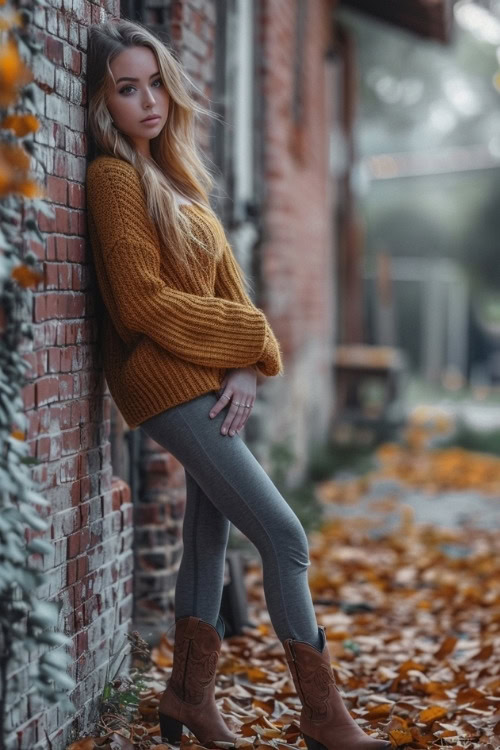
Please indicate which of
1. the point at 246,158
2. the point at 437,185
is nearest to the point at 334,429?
the point at 246,158

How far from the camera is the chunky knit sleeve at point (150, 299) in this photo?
2627mm

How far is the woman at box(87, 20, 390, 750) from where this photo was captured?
8.75 ft

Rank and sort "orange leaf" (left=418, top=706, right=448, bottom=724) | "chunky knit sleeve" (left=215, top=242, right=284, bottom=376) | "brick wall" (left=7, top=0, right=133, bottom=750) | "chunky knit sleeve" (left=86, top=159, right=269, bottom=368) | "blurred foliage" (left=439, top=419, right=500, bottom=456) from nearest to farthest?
"brick wall" (left=7, top=0, right=133, bottom=750) → "chunky knit sleeve" (left=86, top=159, right=269, bottom=368) → "chunky knit sleeve" (left=215, top=242, right=284, bottom=376) → "orange leaf" (left=418, top=706, right=448, bottom=724) → "blurred foliage" (left=439, top=419, right=500, bottom=456)

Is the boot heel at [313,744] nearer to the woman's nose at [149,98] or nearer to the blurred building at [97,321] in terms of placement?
the blurred building at [97,321]

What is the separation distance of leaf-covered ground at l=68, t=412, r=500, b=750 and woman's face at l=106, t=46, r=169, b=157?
61.9 inches

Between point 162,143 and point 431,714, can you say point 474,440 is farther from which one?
point 162,143

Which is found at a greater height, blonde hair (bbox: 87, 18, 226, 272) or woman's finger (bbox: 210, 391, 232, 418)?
blonde hair (bbox: 87, 18, 226, 272)

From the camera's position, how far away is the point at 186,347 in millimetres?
2666

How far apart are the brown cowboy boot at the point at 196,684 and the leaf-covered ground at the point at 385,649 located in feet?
0.24

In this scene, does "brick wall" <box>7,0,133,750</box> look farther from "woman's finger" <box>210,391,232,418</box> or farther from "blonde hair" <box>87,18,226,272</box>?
"woman's finger" <box>210,391,232,418</box>

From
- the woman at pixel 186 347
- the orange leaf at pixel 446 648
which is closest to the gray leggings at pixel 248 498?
the woman at pixel 186 347

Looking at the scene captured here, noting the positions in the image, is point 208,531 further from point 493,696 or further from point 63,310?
point 493,696

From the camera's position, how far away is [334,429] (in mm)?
10469

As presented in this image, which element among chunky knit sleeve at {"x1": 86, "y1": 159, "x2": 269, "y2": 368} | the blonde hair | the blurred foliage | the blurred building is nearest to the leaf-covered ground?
the blurred building
